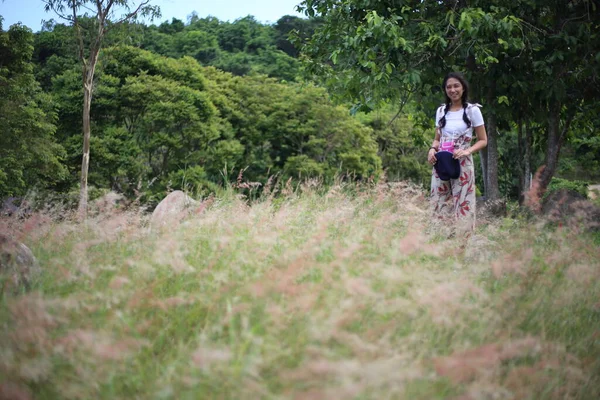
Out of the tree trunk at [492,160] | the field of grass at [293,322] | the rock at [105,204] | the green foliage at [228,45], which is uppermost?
the green foliage at [228,45]

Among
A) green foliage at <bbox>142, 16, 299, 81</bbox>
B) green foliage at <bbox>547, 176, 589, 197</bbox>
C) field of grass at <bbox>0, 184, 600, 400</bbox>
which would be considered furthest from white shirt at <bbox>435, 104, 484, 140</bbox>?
green foliage at <bbox>142, 16, 299, 81</bbox>

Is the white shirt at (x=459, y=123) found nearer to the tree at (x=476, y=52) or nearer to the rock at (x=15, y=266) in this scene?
the tree at (x=476, y=52)

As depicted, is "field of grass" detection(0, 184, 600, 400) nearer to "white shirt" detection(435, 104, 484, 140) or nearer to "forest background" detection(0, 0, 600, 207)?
"white shirt" detection(435, 104, 484, 140)

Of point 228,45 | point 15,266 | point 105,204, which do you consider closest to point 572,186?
point 105,204

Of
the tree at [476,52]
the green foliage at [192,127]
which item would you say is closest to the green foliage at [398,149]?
the green foliage at [192,127]

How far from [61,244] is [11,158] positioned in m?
13.1

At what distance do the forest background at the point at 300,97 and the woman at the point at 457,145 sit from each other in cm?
182

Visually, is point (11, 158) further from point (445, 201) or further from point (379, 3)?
point (445, 201)

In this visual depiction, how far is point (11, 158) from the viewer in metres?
15.2

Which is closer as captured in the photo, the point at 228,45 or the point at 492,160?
the point at 492,160

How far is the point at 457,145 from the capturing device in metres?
→ 5.05

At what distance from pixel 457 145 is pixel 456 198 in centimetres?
52

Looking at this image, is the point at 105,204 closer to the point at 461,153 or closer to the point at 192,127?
the point at 461,153

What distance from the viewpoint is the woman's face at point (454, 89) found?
4.98m
